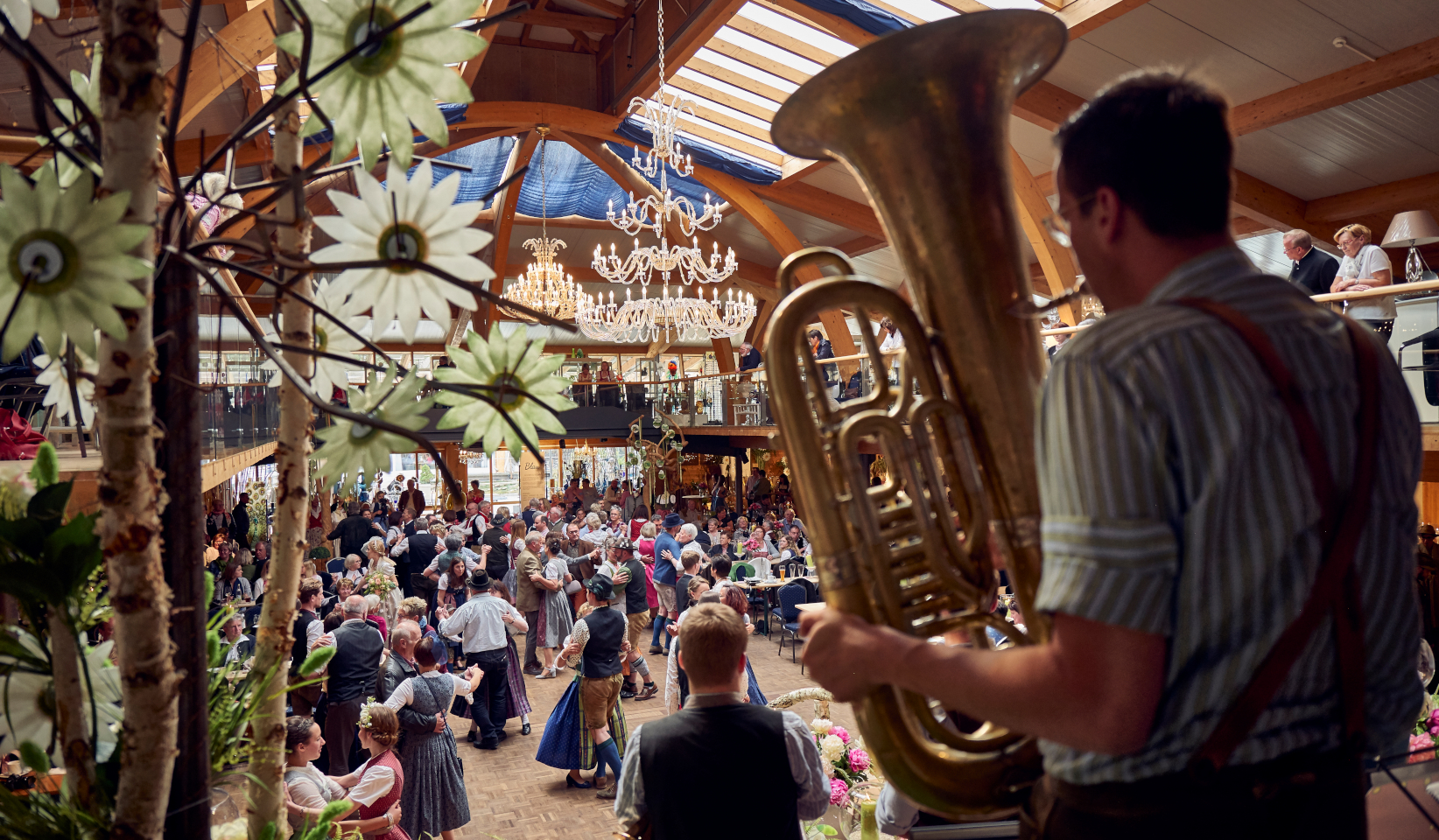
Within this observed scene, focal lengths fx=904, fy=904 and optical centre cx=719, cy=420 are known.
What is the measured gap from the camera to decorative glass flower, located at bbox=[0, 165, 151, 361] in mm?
556

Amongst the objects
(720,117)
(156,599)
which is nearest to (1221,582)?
(156,599)

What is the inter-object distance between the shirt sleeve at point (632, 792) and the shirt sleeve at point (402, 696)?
2.55m

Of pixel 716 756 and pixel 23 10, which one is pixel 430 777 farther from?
pixel 23 10

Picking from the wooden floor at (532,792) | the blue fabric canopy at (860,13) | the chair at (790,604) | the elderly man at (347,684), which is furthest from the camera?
the chair at (790,604)

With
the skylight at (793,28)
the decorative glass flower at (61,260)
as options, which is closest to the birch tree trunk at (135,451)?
the decorative glass flower at (61,260)

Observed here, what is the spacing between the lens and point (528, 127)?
41.3 feet

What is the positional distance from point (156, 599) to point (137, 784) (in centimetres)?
14

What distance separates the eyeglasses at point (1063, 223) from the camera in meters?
0.83

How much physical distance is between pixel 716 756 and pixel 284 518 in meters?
1.84

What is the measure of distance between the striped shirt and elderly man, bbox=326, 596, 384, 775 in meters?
5.22

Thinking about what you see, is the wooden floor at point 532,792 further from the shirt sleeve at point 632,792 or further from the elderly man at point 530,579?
the shirt sleeve at point 632,792

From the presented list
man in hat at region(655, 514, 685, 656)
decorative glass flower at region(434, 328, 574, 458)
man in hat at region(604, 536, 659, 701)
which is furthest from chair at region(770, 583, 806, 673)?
decorative glass flower at region(434, 328, 574, 458)

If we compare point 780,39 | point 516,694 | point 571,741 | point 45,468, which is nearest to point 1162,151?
point 45,468

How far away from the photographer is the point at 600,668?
5898 millimetres
